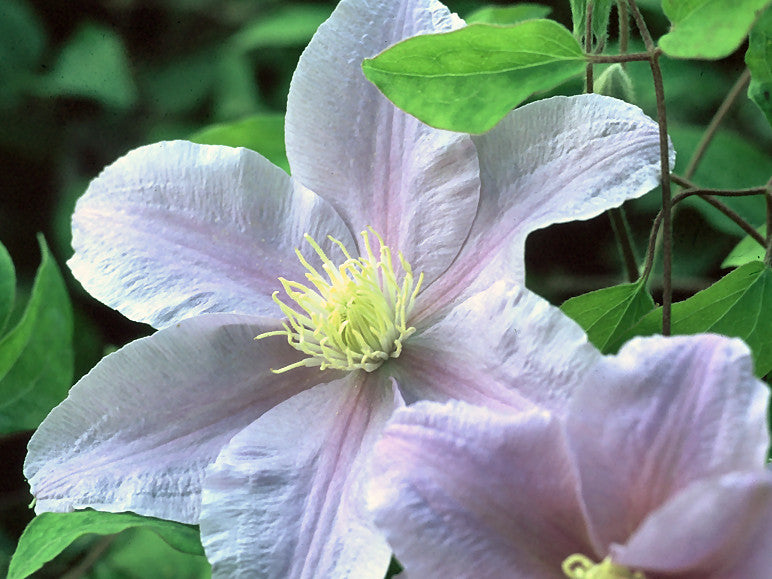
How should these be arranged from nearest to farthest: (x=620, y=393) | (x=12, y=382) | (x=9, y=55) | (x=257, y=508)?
(x=620, y=393) → (x=257, y=508) → (x=12, y=382) → (x=9, y=55)

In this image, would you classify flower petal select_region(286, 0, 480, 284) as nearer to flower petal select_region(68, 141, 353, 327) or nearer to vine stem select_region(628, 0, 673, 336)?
flower petal select_region(68, 141, 353, 327)

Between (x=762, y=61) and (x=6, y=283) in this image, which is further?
(x=6, y=283)

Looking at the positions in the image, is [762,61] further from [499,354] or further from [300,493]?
[300,493]

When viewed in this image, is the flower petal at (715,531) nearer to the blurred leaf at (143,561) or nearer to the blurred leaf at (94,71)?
the blurred leaf at (143,561)

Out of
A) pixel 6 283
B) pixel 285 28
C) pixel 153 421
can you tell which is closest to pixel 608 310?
pixel 153 421

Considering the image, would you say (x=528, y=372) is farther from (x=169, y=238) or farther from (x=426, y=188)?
(x=169, y=238)

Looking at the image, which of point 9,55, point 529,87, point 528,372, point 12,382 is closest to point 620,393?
point 528,372
